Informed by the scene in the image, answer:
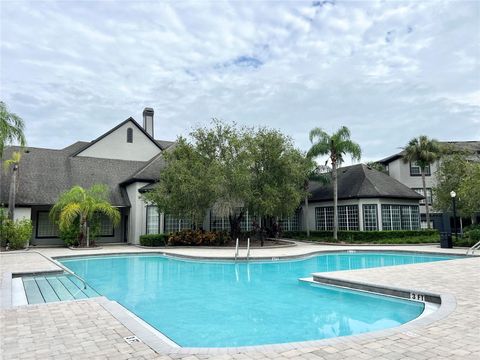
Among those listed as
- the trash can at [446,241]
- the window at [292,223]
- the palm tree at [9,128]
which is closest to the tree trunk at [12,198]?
the palm tree at [9,128]

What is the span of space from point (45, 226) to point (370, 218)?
74.6 feet

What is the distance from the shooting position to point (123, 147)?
98.7 ft

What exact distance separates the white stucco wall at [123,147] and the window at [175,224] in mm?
7785

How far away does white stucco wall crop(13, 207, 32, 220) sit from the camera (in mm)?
22219

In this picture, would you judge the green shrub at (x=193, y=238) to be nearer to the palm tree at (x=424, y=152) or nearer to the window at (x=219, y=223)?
the window at (x=219, y=223)

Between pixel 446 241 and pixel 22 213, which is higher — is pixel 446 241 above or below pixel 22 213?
below

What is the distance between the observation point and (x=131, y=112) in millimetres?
30578

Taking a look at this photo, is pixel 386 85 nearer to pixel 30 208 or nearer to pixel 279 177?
pixel 279 177

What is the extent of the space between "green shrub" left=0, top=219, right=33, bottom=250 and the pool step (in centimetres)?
1053

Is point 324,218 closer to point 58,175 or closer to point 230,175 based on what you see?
point 230,175

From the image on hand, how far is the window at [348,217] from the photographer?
27.5m

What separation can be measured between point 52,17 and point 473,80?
1814 centimetres

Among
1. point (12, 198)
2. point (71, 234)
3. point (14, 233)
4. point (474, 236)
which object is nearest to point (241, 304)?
point (14, 233)

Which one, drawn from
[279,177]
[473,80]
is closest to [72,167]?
[279,177]
